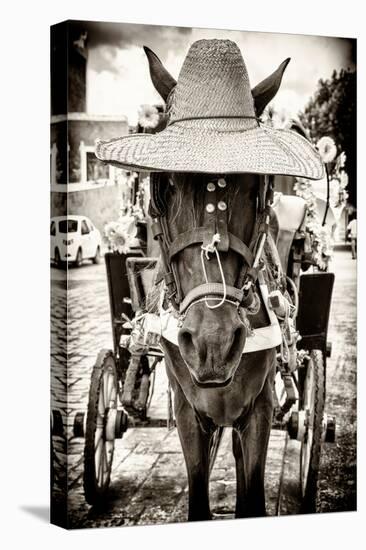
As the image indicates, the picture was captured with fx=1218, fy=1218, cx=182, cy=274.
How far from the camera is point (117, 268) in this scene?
727 centimetres

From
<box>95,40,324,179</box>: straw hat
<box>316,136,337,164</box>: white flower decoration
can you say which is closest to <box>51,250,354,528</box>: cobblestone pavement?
<box>95,40,324,179</box>: straw hat

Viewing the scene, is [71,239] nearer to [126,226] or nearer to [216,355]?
[126,226]

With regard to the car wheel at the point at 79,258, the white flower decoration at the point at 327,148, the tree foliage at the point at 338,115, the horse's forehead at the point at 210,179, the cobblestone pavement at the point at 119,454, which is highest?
the tree foliage at the point at 338,115

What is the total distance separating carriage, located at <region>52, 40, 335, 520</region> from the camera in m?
6.04

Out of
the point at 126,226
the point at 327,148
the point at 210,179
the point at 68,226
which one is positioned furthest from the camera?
the point at 327,148

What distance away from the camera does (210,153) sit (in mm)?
6254

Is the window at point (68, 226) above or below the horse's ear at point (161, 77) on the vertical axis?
below

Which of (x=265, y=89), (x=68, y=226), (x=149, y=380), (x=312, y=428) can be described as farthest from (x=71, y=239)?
(x=312, y=428)

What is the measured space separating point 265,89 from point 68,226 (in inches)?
53.1

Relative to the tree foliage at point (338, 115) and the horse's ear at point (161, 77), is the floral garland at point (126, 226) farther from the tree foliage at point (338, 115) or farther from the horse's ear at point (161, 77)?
the tree foliage at point (338, 115)

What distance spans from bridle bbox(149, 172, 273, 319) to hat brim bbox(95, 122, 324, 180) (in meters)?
0.09

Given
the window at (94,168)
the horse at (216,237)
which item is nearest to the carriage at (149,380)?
the horse at (216,237)

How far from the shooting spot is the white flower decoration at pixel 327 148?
770cm

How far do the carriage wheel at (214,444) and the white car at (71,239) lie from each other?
1.24 m
